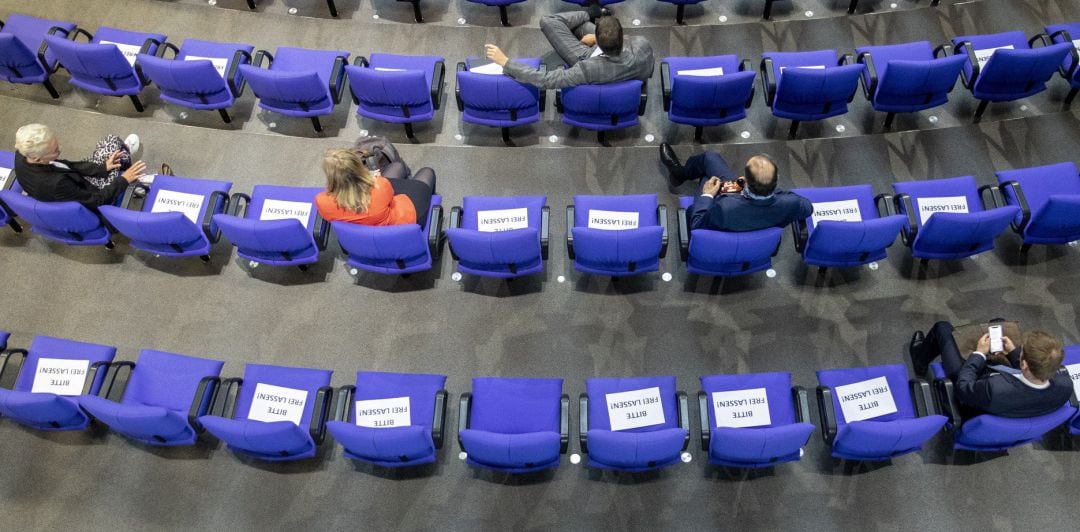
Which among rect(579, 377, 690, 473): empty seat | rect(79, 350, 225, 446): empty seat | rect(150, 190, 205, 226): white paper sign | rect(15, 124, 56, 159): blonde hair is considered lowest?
rect(79, 350, 225, 446): empty seat

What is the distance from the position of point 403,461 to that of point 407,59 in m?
2.75

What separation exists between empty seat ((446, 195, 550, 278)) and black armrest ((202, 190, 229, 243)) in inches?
54.7

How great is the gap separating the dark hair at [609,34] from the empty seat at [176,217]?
2.39m

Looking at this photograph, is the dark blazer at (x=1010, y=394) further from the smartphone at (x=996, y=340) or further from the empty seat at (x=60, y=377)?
the empty seat at (x=60, y=377)

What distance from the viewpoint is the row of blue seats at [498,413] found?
3469mm

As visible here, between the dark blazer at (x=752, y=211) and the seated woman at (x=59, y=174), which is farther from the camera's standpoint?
the seated woman at (x=59, y=174)

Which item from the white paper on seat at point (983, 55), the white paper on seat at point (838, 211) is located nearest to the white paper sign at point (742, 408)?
the white paper on seat at point (838, 211)

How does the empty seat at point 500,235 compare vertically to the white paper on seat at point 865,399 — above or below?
above

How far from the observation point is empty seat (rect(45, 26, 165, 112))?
487 centimetres

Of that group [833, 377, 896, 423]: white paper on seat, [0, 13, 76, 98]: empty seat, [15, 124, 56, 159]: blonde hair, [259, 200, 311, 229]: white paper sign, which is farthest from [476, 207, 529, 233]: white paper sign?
[0, 13, 76, 98]: empty seat

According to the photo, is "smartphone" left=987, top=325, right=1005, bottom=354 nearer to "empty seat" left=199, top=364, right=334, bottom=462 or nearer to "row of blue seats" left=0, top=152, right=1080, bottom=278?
"row of blue seats" left=0, top=152, right=1080, bottom=278

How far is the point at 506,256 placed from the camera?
13.4ft

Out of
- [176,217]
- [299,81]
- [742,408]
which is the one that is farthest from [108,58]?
[742,408]

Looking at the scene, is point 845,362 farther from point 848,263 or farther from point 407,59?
point 407,59
